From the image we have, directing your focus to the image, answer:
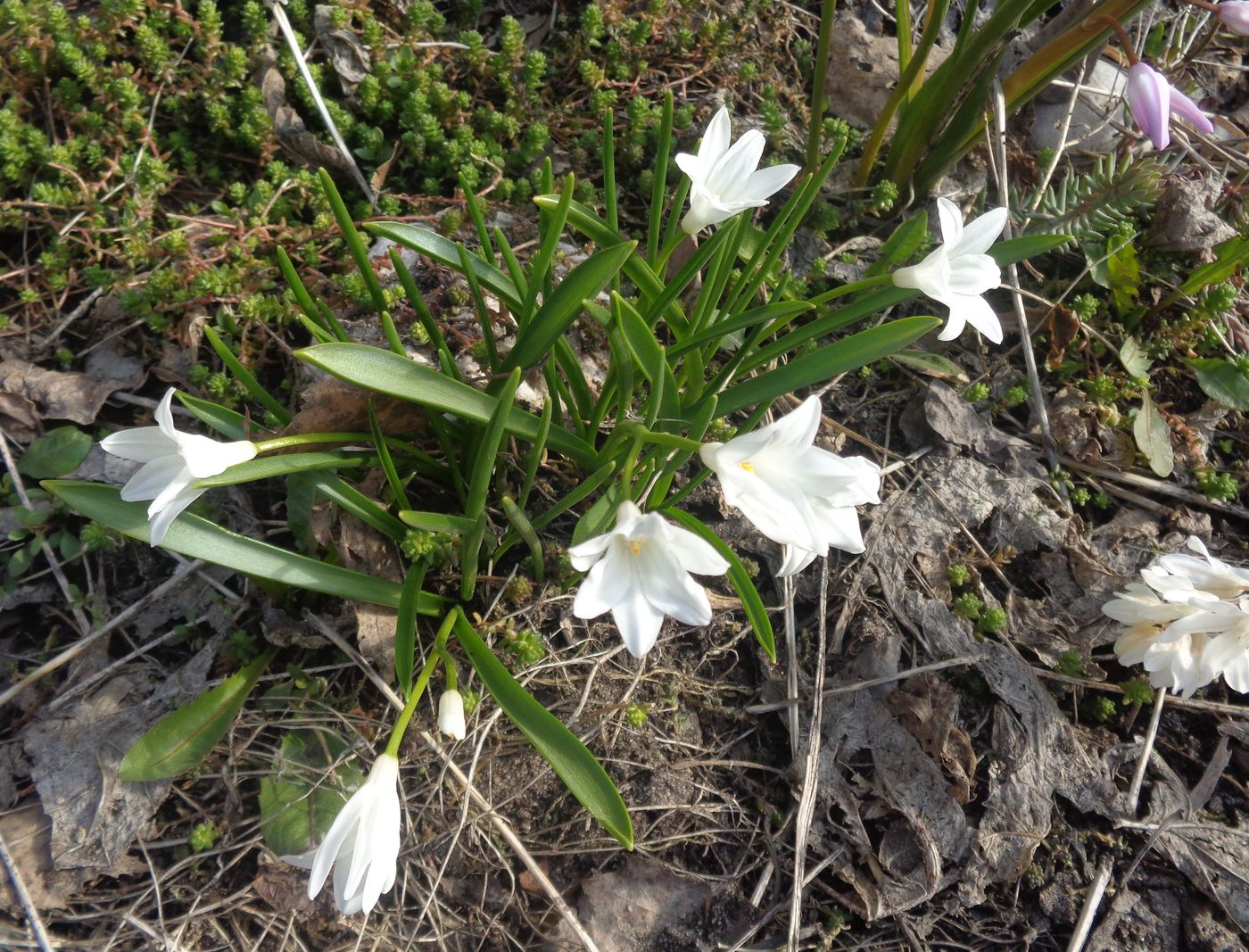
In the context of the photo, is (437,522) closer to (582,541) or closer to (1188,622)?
(582,541)

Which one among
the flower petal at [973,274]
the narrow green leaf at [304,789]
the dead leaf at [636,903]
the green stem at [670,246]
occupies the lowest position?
the dead leaf at [636,903]

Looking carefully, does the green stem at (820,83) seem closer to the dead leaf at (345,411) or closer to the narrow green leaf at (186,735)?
the dead leaf at (345,411)

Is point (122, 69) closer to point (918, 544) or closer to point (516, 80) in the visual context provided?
point (516, 80)

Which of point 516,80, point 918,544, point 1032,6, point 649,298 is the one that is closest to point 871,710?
point 918,544

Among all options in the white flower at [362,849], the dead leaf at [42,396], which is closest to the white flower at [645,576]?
the white flower at [362,849]

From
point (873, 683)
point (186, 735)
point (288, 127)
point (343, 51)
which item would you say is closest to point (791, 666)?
point (873, 683)

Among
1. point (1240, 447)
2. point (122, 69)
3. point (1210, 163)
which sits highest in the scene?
point (1210, 163)

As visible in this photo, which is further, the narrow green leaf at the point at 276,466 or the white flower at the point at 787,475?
the narrow green leaf at the point at 276,466

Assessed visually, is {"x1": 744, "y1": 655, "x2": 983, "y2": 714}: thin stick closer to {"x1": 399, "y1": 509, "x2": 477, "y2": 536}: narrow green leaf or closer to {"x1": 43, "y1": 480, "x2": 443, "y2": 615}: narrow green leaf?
{"x1": 399, "y1": 509, "x2": 477, "y2": 536}: narrow green leaf
